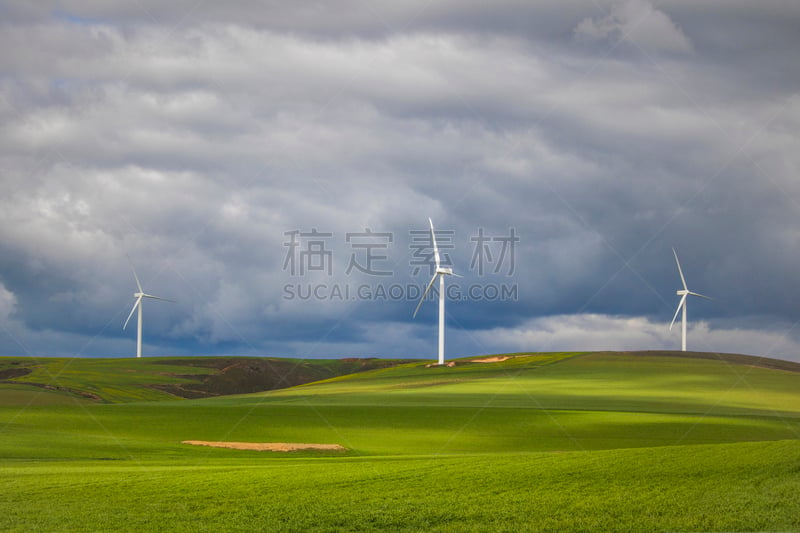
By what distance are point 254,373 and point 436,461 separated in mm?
109751

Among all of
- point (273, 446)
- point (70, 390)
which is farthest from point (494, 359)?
point (273, 446)

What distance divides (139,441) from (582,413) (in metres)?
30.5

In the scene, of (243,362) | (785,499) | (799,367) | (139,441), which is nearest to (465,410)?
(139,441)

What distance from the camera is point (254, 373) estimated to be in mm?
136125

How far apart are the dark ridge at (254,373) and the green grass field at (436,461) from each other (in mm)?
34347

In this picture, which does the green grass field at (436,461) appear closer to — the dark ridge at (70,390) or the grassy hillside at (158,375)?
the dark ridge at (70,390)

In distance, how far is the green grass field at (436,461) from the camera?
19734mm

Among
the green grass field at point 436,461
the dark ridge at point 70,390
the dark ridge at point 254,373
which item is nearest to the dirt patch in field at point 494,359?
the green grass field at point 436,461

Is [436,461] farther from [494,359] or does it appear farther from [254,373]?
[254,373]

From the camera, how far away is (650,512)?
20016 millimetres

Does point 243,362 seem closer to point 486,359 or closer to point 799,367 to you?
point 486,359

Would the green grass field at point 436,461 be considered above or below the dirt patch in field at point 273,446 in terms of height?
above

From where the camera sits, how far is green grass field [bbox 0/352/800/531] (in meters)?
19.7

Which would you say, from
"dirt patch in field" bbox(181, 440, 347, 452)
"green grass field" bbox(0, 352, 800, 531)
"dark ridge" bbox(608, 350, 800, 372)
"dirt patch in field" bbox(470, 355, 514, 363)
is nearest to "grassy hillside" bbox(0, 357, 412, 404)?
"green grass field" bbox(0, 352, 800, 531)
